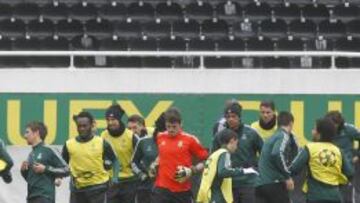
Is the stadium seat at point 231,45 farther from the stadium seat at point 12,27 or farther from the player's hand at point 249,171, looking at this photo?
the player's hand at point 249,171

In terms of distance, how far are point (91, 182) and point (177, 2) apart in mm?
6578

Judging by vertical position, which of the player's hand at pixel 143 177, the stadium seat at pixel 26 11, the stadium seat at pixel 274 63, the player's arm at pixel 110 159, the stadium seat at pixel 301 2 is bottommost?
the player's hand at pixel 143 177

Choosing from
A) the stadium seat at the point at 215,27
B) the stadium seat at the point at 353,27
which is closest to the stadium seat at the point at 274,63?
the stadium seat at the point at 215,27

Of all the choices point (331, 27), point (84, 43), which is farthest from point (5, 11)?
point (331, 27)

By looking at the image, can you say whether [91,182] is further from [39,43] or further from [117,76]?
[39,43]

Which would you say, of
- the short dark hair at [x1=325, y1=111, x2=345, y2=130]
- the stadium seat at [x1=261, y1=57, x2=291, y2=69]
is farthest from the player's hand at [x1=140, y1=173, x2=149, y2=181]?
the stadium seat at [x1=261, y1=57, x2=291, y2=69]

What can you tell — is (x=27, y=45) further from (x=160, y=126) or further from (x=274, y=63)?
(x=160, y=126)

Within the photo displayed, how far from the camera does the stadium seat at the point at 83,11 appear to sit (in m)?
18.6

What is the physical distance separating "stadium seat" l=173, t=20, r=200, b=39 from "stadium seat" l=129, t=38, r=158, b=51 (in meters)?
0.58

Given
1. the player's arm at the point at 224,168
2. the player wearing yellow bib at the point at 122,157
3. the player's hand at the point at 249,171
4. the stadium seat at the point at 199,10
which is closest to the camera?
the player's arm at the point at 224,168

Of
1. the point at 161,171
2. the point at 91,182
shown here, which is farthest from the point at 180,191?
the point at 91,182

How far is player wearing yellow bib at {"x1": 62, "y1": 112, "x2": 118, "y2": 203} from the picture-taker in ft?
42.3

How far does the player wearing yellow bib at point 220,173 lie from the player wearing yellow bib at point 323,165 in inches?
31.9

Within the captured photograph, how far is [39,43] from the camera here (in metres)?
17.7
